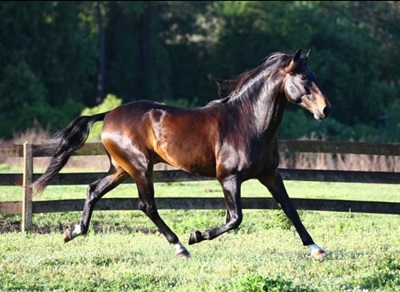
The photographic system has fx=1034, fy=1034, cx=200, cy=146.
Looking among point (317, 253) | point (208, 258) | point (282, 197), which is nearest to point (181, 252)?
point (208, 258)

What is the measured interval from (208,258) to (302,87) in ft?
6.82

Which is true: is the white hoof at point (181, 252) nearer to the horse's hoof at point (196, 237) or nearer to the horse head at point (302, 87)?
the horse's hoof at point (196, 237)

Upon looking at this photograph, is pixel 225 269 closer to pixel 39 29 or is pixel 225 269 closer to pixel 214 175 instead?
pixel 214 175

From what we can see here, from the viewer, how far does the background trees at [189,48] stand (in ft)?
166

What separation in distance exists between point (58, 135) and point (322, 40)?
152ft

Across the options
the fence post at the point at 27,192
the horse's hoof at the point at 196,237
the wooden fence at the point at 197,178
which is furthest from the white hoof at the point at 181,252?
the fence post at the point at 27,192

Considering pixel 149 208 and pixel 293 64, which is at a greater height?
pixel 293 64

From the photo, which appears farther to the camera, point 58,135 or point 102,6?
point 102,6

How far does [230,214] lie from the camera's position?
10984mm

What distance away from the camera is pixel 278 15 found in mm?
57219

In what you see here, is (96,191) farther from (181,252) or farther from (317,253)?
(317,253)

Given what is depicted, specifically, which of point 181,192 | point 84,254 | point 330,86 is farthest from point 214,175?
point 330,86

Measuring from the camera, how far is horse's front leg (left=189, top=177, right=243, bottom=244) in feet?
35.8

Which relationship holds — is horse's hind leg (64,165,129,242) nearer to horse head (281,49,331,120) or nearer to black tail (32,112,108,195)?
black tail (32,112,108,195)
